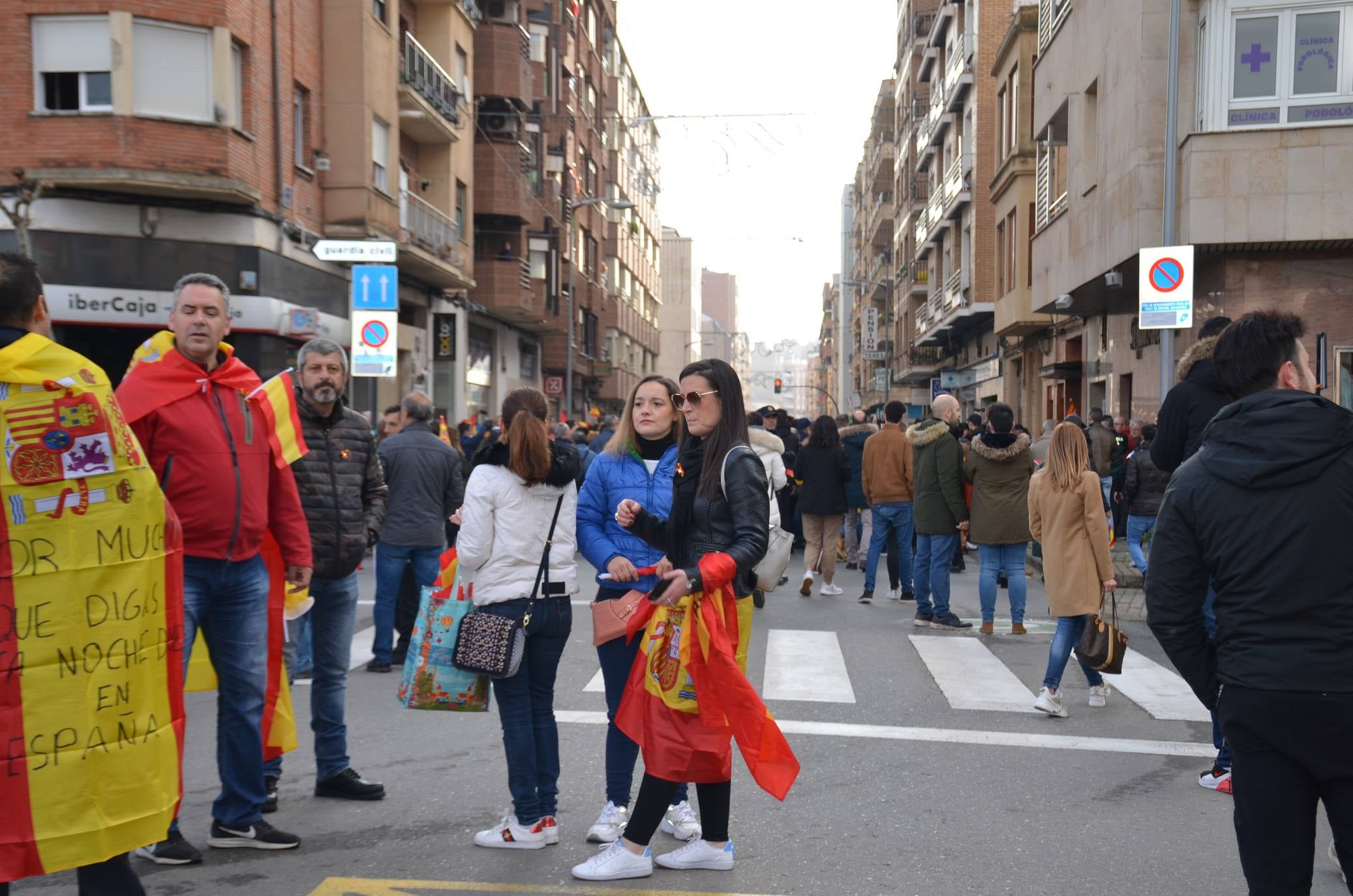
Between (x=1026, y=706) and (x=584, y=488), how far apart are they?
4.02m

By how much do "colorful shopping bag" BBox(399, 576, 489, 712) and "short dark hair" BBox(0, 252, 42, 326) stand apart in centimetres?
191

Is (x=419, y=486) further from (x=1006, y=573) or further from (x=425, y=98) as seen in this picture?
(x=425, y=98)

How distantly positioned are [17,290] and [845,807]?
151 inches

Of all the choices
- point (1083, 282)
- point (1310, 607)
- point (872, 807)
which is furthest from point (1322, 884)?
point (1083, 282)

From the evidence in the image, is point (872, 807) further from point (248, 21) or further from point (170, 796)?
point (248, 21)

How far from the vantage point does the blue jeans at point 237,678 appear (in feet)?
15.3

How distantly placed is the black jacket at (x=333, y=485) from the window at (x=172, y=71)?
14.7m

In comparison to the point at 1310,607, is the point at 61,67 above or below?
above

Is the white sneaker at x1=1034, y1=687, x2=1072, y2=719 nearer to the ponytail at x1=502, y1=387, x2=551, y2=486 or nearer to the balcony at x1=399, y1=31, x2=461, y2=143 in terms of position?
the ponytail at x1=502, y1=387, x2=551, y2=486

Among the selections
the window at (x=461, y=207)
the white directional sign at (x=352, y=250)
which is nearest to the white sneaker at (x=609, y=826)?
the white directional sign at (x=352, y=250)

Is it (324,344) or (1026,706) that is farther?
(1026,706)

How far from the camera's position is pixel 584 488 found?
191 inches

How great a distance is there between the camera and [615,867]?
4.45m

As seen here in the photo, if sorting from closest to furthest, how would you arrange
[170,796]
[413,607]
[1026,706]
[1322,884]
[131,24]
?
[170,796], [1322,884], [1026,706], [413,607], [131,24]
